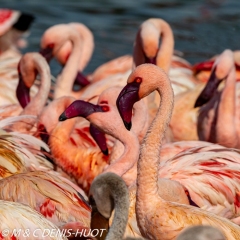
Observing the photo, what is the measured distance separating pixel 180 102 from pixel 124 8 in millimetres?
6575

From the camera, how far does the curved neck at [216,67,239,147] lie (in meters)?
7.67

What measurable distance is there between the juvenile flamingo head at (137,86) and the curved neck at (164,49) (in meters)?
2.96

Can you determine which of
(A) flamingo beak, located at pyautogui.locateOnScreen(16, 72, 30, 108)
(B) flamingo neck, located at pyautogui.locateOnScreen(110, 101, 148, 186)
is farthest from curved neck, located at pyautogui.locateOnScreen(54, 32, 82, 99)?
(B) flamingo neck, located at pyautogui.locateOnScreen(110, 101, 148, 186)

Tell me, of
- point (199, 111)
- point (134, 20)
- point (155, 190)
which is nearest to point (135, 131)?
point (155, 190)

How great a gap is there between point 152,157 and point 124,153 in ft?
2.43

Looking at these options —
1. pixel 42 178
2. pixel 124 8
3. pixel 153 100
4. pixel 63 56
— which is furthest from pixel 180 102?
pixel 124 8

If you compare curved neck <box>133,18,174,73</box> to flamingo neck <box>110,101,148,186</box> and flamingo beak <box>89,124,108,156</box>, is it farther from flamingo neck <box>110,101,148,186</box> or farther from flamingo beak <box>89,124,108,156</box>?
flamingo beak <box>89,124,108,156</box>

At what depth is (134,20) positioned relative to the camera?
45.2ft

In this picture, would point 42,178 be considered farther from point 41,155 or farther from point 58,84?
point 58,84

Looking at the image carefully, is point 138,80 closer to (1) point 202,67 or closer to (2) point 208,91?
(2) point 208,91

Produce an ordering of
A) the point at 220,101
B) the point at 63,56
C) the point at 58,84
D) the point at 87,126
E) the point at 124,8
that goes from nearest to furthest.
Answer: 1. the point at 87,126
2. the point at 220,101
3. the point at 58,84
4. the point at 63,56
5. the point at 124,8

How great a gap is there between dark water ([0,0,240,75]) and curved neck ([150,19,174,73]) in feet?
10.6

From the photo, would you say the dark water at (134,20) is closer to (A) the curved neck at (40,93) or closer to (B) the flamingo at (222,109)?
(B) the flamingo at (222,109)

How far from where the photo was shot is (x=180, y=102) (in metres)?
8.12
